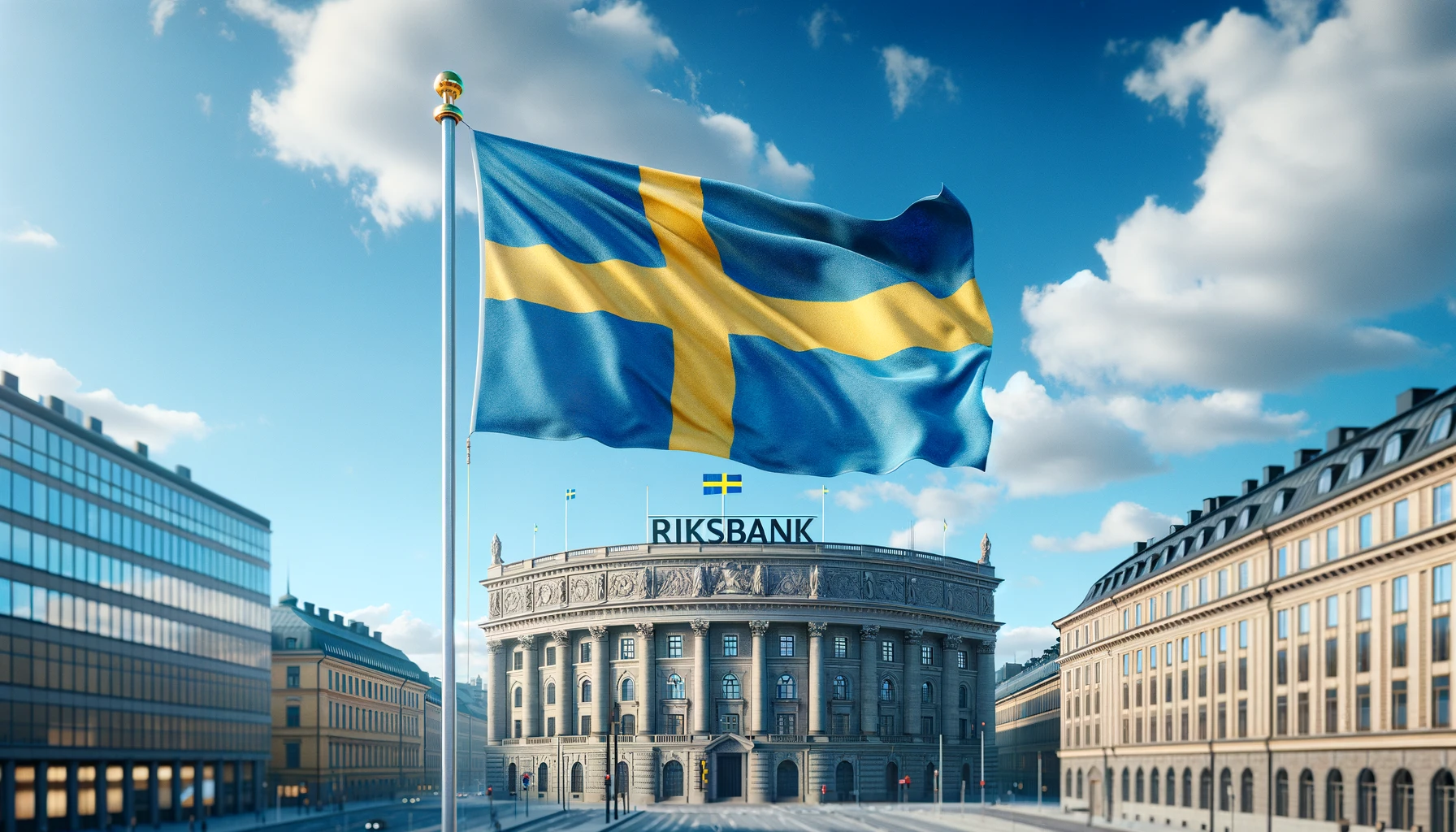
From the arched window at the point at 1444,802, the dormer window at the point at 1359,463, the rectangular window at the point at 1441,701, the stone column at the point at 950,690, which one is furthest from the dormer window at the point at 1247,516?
the stone column at the point at 950,690

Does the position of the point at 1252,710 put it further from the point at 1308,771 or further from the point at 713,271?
the point at 713,271

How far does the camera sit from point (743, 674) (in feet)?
457

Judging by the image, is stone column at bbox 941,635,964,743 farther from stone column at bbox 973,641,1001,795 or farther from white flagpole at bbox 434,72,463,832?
white flagpole at bbox 434,72,463,832

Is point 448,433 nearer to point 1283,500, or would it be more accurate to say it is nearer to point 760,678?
point 1283,500

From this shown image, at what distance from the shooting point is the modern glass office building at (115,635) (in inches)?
2854

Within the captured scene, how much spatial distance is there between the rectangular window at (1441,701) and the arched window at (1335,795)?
9.64 meters

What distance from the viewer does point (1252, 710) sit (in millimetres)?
82438

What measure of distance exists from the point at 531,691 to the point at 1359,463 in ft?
329

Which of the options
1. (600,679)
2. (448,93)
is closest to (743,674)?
(600,679)

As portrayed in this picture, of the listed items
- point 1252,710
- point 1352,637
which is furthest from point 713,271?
point 1252,710

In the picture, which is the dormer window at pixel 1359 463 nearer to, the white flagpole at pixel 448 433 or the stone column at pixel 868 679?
the white flagpole at pixel 448 433

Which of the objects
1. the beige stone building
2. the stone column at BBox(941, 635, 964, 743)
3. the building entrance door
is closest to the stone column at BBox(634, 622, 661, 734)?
the building entrance door

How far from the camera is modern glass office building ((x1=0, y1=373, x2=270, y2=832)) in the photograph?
7250cm

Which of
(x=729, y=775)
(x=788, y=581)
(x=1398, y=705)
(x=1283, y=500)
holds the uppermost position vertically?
(x=1283, y=500)
